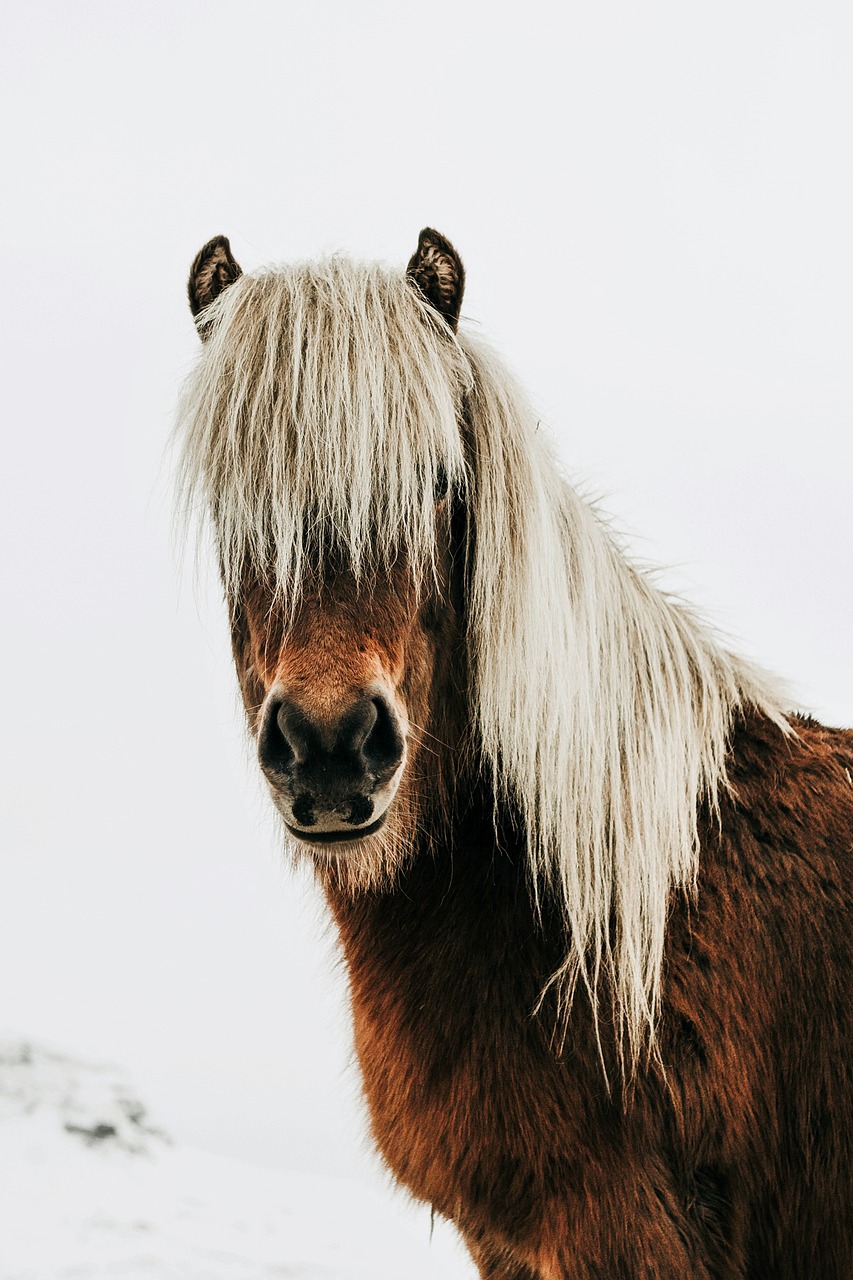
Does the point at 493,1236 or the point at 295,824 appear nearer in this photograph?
the point at 295,824

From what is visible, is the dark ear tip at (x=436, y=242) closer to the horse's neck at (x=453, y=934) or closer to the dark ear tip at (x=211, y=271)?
the dark ear tip at (x=211, y=271)

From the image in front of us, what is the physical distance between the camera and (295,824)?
188 centimetres

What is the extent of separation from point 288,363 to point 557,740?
0.99 meters

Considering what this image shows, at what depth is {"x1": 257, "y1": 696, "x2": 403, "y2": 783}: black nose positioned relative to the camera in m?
1.80

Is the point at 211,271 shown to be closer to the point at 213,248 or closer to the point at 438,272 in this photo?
the point at 213,248

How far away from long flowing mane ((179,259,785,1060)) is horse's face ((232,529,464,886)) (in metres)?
0.06

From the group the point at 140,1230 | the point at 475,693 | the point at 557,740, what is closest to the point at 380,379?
the point at 475,693

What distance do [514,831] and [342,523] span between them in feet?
2.60

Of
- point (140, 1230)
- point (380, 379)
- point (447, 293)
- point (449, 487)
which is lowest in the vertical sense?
point (140, 1230)

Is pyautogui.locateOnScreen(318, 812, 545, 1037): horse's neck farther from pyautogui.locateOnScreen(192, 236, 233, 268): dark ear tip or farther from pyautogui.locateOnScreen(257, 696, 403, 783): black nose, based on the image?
pyautogui.locateOnScreen(192, 236, 233, 268): dark ear tip

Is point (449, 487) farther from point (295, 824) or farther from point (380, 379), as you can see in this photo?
point (295, 824)

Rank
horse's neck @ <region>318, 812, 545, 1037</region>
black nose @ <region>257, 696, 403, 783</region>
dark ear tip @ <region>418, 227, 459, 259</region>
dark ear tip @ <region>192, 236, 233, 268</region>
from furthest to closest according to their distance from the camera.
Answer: dark ear tip @ <region>192, 236, 233, 268</region> → dark ear tip @ <region>418, 227, 459, 259</region> → horse's neck @ <region>318, 812, 545, 1037</region> → black nose @ <region>257, 696, 403, 783</region>

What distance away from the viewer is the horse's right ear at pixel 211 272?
7.87 feet

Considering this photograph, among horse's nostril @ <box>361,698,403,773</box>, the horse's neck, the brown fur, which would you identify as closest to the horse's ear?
the brown fur
